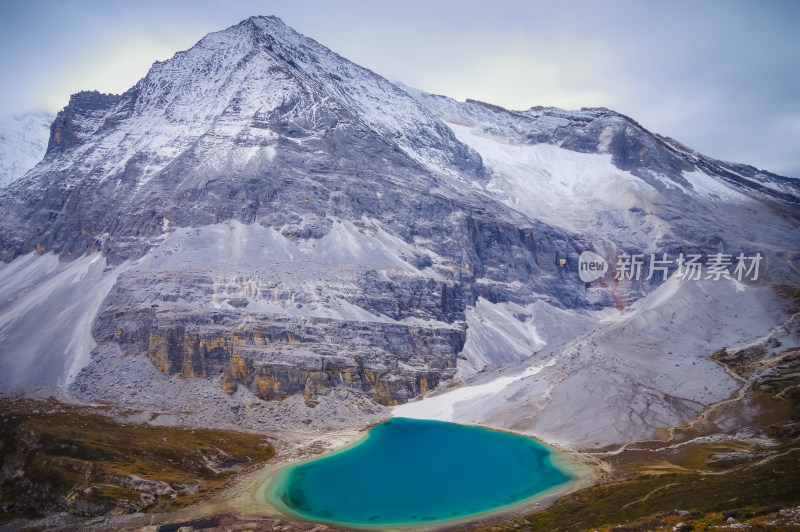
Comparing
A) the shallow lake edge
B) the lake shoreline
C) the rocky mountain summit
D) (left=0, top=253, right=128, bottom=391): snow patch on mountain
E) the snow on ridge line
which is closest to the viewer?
the lake shoreline

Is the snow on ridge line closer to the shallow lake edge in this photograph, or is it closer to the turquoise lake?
the turquoise lake

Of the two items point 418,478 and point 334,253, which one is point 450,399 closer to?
point 418,478

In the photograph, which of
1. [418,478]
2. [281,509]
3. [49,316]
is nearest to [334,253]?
[49,316]

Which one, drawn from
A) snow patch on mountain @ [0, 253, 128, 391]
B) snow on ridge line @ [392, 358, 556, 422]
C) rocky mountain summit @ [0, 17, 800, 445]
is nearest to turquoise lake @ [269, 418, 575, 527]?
snow on ridge line @ [392, 358, 556, 422]

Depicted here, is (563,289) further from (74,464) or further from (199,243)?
(74,464)

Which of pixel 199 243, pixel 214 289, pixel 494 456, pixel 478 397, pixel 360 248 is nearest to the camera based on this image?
pixel 494 456

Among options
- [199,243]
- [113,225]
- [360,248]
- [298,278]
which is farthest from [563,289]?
[113,225]

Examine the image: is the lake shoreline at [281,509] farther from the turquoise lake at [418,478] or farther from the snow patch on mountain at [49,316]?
the snow patch on mountain at [49,316]
